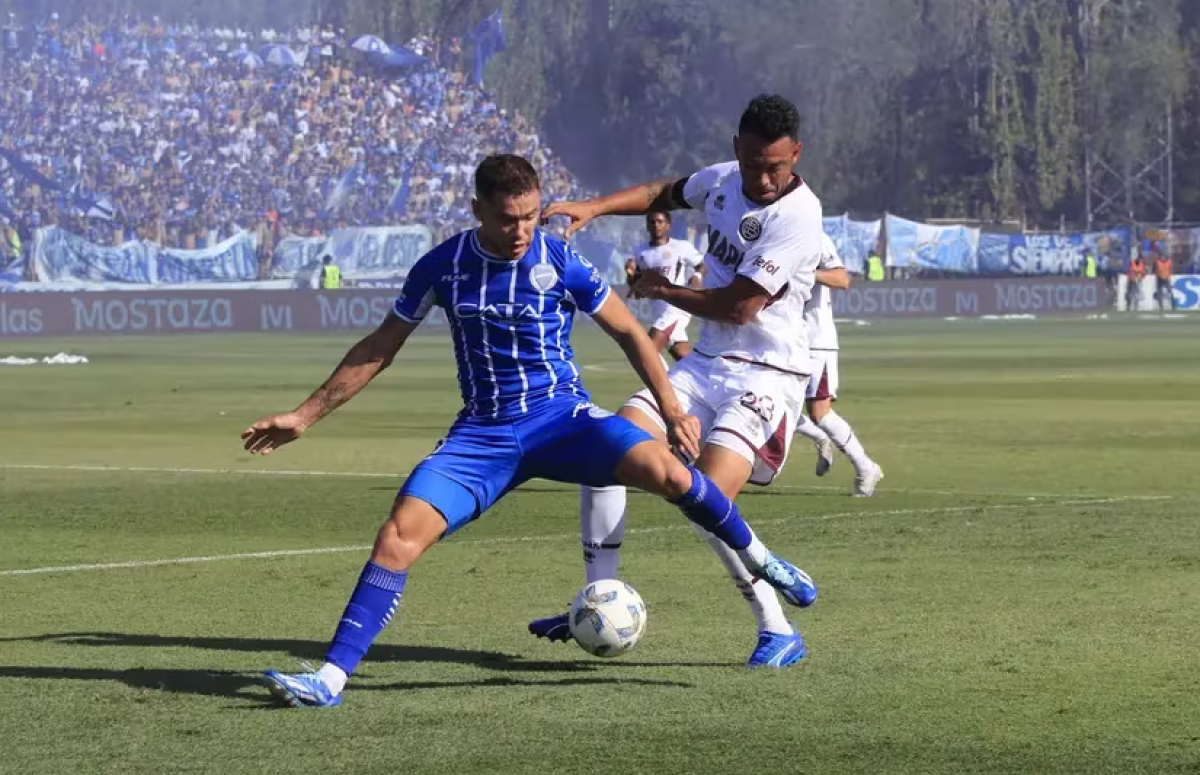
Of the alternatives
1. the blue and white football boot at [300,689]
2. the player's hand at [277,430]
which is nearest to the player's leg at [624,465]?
the player's hand at [277,430]

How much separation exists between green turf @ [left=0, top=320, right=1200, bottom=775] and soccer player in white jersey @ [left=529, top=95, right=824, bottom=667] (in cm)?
64

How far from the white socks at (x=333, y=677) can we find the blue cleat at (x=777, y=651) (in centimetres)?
163

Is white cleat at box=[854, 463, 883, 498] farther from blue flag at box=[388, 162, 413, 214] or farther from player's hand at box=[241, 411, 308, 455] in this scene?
blue flag at box=[388, 162, 413, 214]

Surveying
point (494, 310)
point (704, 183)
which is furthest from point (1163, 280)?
point (494, 310)

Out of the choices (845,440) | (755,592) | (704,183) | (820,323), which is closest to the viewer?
(755,592)

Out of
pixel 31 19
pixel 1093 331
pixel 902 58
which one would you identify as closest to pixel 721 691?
pixel 1093 331

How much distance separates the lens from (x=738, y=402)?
933cm

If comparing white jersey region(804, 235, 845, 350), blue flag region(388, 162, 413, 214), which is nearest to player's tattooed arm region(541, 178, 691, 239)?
white jersey region(804, 235, 845, 350)

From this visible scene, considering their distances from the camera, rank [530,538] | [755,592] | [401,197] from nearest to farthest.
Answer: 1. [755,592]
2. [530,538]
3. [401,197]

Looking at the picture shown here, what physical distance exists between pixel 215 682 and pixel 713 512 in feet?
6.24

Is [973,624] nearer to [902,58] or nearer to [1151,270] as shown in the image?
[1151,270]

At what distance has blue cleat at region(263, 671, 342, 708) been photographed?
24.9ft

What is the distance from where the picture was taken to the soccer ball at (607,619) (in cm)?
846

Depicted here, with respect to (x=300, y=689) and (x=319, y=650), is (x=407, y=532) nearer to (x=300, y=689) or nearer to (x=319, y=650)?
(x=300, y=689)
